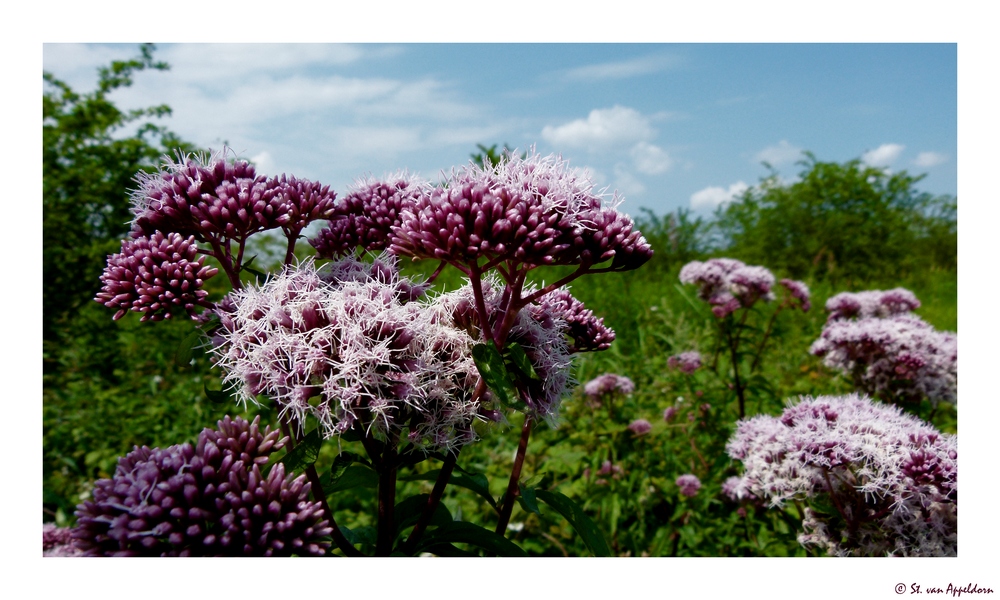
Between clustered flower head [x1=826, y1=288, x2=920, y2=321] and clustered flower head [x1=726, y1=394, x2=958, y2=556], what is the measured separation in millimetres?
1974

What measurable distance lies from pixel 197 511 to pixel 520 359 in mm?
541

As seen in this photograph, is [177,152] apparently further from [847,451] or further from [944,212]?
[944,212]

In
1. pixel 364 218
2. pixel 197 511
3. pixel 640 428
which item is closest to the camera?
pixel 197 511

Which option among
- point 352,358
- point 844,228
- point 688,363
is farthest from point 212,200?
point 844,228

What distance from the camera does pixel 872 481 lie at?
155 centimetres

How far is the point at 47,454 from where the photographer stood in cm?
347

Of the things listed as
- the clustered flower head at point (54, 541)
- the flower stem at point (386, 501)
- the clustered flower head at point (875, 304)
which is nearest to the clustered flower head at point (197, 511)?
the flower stem at point (386, 501)

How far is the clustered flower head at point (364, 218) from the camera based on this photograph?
1.28m

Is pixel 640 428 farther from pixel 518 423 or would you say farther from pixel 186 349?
pixel 186 349

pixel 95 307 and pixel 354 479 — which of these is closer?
pixel 354 479

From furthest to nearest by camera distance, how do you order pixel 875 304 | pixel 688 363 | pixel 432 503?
pixel 875 304, pixel 688 363, pixel 432 503

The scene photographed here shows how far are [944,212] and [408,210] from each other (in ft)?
32.3

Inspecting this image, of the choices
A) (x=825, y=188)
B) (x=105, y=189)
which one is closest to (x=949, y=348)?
(x=105, y=189)

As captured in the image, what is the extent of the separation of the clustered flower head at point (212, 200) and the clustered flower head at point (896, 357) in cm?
259
